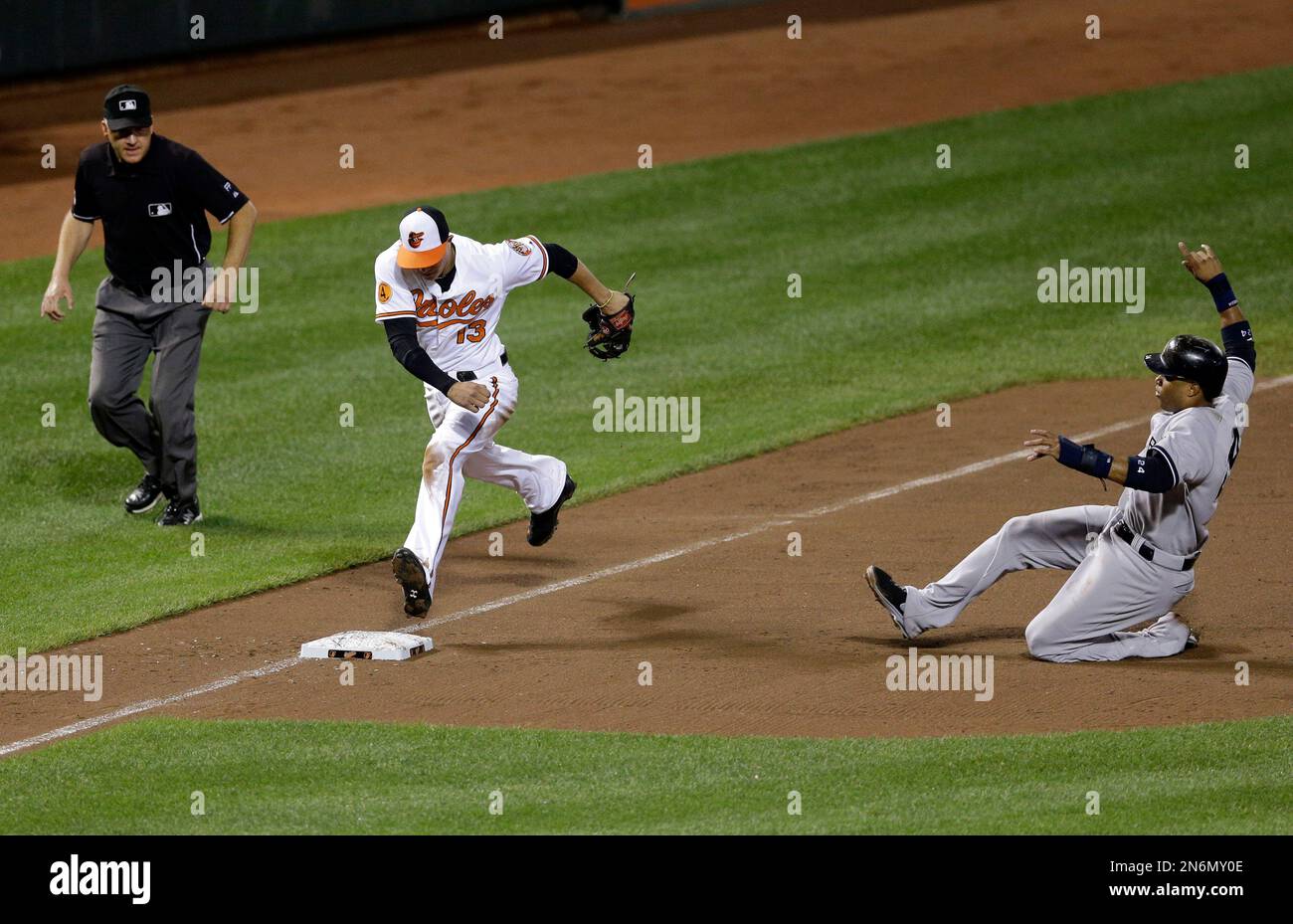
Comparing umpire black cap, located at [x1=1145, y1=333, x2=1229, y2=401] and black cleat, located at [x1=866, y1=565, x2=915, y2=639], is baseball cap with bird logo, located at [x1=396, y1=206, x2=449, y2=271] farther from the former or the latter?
umpire black cap, located at [x1=1145, y1=333, x2=1229, y2=401]

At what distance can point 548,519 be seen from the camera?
9453 mm

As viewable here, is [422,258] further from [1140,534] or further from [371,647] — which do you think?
[1140,534]

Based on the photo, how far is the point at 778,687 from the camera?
768 centimetres

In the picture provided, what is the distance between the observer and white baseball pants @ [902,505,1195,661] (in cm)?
778

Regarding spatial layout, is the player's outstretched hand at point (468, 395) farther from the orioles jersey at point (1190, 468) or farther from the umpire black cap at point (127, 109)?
the orioles jersey at point (1190, 468)

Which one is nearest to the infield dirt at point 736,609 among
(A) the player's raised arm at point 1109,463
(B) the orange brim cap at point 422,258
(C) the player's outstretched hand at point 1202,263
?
(A) the player's raised arm at point 1109,463

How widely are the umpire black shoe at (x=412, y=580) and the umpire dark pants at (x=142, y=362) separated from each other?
2.49 metres

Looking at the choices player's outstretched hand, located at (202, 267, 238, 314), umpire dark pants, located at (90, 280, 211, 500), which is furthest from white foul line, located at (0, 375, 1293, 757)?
umpire dark pants, located at (90, 280, 211, 500)

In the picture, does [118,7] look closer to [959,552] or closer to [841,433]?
[841,433]

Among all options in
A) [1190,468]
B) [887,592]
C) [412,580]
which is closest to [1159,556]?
[1190,468]

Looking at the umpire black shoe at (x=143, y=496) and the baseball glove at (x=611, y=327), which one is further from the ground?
the baseball glove at (x=611, y=327)

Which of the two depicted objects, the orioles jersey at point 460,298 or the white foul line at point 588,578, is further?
the orioles jersey at point 460,298

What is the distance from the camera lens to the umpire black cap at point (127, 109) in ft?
31.6

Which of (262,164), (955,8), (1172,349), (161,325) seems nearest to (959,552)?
(1172,349)
